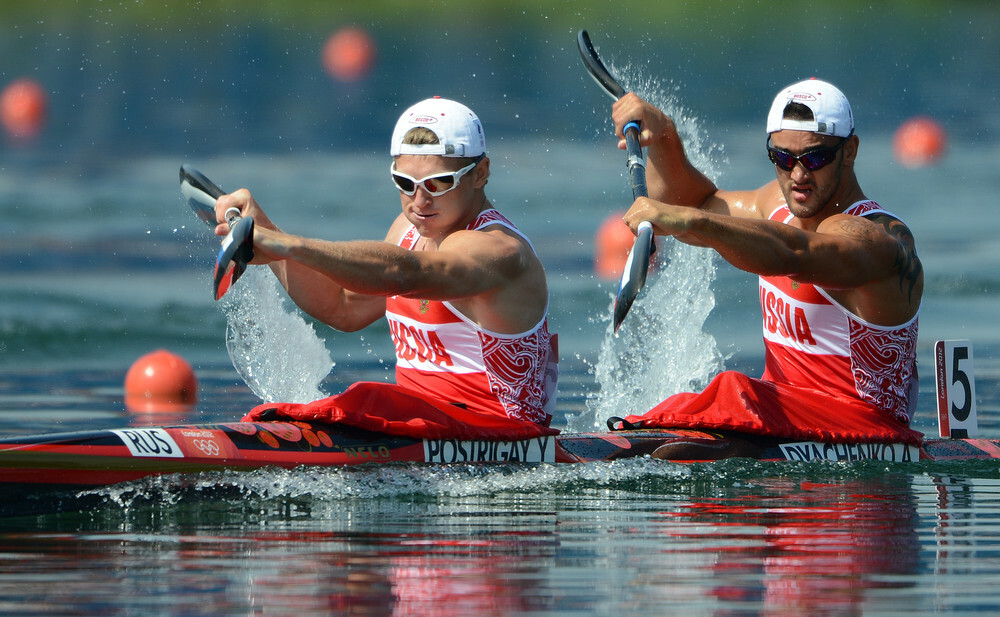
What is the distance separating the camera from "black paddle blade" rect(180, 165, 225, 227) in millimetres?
6449

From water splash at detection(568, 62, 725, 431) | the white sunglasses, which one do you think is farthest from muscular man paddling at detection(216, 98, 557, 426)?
water splash at detection(568, 62, 725, 431)

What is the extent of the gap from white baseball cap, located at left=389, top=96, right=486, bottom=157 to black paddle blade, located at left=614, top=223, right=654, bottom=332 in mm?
779

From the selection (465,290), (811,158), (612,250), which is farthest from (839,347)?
(612,250)

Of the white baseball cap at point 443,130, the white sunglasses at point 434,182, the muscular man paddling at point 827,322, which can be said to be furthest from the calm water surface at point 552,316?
the white baseball cap at point 443,130

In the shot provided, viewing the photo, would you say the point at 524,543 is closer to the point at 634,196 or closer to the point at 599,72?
the point at 634,196

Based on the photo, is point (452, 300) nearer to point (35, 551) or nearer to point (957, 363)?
point (35, 551)

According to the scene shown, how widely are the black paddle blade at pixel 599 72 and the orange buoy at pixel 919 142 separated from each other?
12.3 m

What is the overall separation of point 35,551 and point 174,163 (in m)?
14.5

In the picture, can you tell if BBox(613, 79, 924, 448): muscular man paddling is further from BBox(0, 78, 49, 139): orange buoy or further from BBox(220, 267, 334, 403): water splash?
BBox(0, 78, 49, 139): orange buoy

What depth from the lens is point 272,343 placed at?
26.6ft

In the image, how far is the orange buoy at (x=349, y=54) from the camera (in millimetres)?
23594

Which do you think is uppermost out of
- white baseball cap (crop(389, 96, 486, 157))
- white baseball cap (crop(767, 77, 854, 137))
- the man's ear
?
white baseball cap (crop(767, 77, 854, 137))

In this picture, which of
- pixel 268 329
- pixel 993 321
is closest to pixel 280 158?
pixel 993 321

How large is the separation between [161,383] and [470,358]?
4664 millimetres
